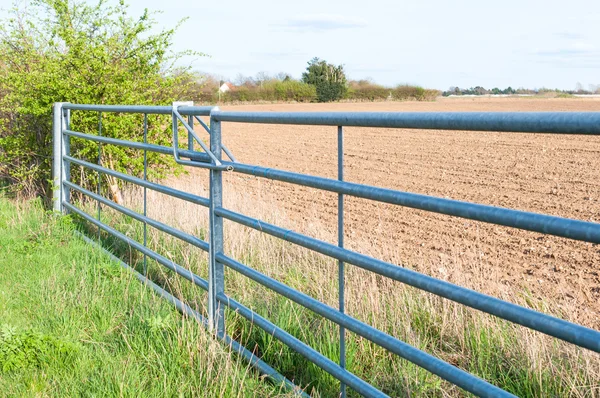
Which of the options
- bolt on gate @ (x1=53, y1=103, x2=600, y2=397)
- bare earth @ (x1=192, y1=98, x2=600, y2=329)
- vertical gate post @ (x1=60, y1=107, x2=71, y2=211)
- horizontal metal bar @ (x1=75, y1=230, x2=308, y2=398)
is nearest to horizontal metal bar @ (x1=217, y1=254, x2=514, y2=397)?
bolt on gate @ (x1=53, y1=103, x2=600, y2=397)

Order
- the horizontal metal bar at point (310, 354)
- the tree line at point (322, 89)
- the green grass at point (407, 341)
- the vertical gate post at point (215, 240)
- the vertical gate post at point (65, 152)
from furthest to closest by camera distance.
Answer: the tree line at point (322, 89)
the vertical gate post at point (65, 152)
the vertical gate post at point (215, 240)
the green grass at point (407, 341)
the horizontal metal bar at point (310, 354)

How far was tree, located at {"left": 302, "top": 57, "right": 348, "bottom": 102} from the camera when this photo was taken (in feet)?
265

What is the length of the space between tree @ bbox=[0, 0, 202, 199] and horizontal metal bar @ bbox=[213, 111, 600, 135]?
5.99m

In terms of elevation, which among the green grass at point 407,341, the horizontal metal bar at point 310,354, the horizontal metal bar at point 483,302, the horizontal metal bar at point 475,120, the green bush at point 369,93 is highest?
the green bush at point 369,93

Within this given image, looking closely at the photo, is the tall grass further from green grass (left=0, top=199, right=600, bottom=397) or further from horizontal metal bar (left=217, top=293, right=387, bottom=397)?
horizontal metal bar (left=217, top=293, right=387, bottom=397)

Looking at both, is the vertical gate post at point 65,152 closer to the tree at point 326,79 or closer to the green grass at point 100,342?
the green grass at point 100,342

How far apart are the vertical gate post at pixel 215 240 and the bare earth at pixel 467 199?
1490 mm

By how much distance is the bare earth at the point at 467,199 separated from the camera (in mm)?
6496

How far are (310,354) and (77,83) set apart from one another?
704 cm

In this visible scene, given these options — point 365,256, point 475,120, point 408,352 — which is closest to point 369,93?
point 365,256

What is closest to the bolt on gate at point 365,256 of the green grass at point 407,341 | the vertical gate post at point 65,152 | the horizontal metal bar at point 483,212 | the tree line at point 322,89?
the horizontal metal bar at point 483,212

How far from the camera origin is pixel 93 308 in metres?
4.51

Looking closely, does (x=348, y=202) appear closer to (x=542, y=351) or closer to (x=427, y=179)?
(x=427, y=179)

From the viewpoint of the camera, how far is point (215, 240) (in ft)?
13.1
